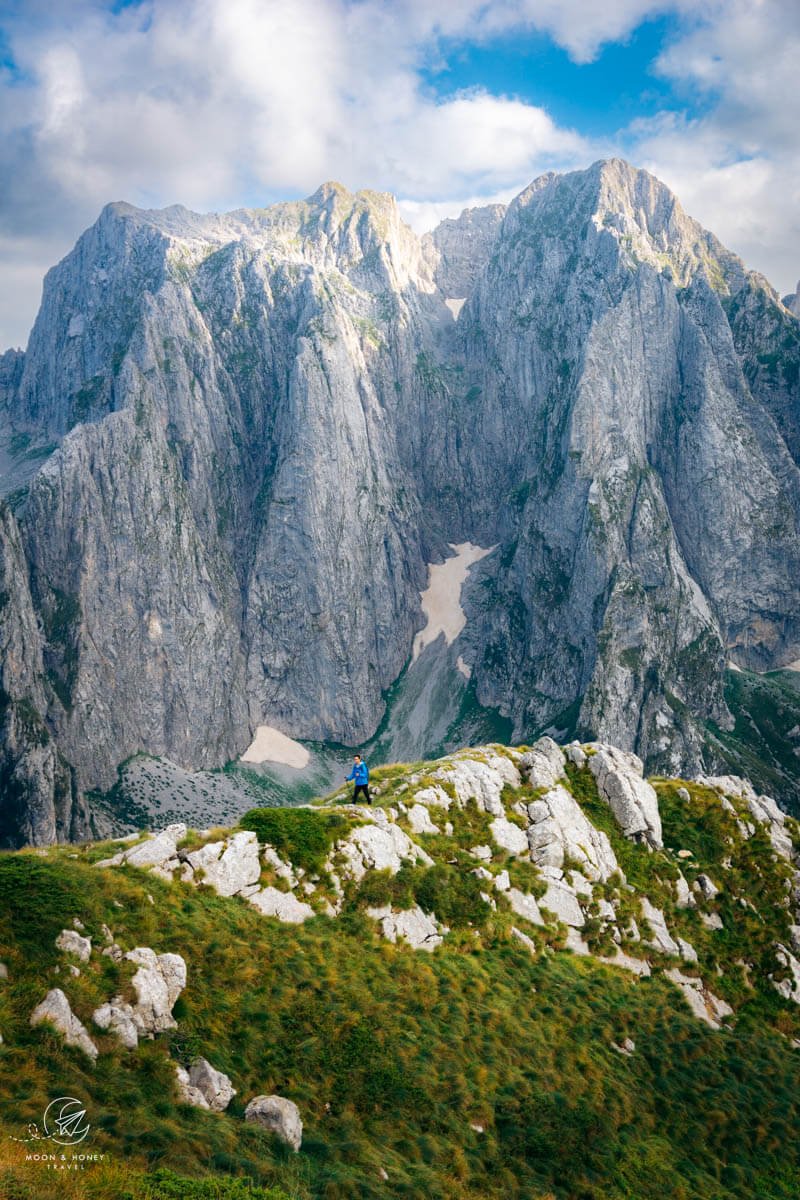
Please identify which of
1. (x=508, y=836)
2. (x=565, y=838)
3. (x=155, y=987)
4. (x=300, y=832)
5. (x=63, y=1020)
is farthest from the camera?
(x=565, y=838)

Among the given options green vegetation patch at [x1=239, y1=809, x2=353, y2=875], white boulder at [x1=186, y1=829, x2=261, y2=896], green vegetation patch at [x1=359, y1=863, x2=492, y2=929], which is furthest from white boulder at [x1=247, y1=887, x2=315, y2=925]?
green vegetation patch at [x1=359, y1=863, x2=492, y2=929]

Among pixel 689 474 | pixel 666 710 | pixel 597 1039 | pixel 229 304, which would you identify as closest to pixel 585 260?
pixel 689 474

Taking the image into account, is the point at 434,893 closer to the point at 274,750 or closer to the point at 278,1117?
the point at 278,1117

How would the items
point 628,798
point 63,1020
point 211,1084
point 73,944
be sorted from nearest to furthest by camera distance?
point 63,1020 < point 211,1084 < point 73,944 < point 628,798

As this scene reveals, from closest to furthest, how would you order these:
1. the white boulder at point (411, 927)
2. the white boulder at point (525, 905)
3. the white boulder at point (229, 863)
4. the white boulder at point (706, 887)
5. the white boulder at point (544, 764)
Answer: the white boulder at point (229, 863), the white boulder at point (411, 927), the white boulder at point (525, 905), the white boulder at point (706, 887), the white boulder at point (544, 764)

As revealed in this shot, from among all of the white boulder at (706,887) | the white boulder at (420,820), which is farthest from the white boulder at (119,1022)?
the white boulder at (706,887)

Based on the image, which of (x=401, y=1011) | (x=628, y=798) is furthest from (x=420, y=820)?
(x=628, y=798)

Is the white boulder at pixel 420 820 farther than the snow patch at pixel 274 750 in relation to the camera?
No

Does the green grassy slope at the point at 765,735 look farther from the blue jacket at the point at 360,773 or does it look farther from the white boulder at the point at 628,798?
the blue jacket at the point at 360,773
